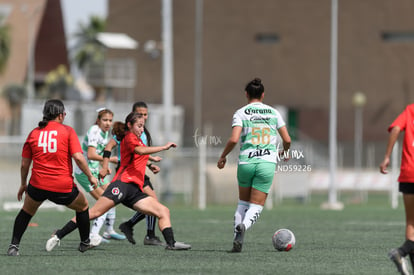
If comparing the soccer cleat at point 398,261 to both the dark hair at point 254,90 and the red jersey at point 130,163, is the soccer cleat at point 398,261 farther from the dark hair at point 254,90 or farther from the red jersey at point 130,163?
the red jersey at point 130,163

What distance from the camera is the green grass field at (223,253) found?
11078mm

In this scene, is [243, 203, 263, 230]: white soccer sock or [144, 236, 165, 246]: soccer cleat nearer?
[243, 203, 263, 230]: white soccer sock

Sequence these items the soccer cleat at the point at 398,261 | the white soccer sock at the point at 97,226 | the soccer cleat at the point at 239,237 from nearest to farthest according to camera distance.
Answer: the soccer cleat at the point at 398,261, the soccer cleat at the point at 239,237, the white soccer sock at the point at 97,226

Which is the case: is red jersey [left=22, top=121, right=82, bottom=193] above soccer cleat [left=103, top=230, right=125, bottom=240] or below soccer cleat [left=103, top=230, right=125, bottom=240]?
above

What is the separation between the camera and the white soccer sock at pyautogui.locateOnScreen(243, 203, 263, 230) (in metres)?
12.9

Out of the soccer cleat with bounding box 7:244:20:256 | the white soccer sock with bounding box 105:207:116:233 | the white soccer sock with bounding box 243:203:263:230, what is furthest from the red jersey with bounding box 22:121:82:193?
the white soccer sock with bounding box 105:207:116:233

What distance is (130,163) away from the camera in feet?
43.0

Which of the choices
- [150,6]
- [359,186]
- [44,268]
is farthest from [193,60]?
[44,268]

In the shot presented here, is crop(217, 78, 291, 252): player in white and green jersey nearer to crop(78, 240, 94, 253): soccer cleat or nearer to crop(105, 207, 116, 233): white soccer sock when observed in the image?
crop(78, 240, 94, 253): soccer cleat

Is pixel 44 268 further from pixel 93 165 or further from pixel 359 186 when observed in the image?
pixel 359 186

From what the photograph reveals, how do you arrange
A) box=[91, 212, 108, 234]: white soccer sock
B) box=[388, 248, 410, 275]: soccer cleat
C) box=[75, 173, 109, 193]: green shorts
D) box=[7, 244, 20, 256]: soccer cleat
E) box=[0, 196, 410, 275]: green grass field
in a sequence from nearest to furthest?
box=[388, 248, 410, 275]: soccer cleat, box=[0, 196, 410, 275]: green grass field, box=[7, 244, 20, 256]: soccer cleat, box=[91, 212, 108, 234]: white soccer sock, box=[75, 173, 109, 193]: green shorts

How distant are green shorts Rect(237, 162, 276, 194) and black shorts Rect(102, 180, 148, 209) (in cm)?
128

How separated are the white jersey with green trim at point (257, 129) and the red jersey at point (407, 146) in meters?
3.06

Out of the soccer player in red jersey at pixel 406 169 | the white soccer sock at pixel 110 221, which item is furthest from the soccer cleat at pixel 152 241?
the soccer player in red jersey at pixel 406 169
